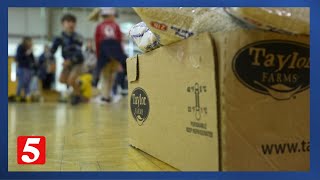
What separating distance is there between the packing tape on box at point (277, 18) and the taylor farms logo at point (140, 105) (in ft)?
1.09

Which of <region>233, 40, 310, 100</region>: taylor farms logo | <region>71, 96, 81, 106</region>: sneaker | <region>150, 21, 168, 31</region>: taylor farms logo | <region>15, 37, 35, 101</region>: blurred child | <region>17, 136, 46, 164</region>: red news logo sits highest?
<region>15, 37, 35, 101</region>: blurred child

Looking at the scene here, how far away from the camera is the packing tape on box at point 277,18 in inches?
19.2

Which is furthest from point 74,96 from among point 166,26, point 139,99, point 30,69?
point 166,26

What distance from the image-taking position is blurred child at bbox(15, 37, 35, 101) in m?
3.92

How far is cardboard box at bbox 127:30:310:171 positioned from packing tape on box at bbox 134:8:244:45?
2 cm

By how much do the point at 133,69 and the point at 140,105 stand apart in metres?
0.09

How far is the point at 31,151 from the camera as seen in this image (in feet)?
2.06

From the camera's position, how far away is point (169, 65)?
65 centimetres

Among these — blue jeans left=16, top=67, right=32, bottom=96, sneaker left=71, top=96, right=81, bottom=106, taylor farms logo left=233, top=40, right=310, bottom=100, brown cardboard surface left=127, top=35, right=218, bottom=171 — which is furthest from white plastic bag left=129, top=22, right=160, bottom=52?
blue jeans left=16, top=67, right=32, bottom=96

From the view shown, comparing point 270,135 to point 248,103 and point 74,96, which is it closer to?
point 248,103

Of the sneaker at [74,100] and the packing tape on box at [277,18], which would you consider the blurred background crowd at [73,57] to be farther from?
the packing tape on box at [277,18]

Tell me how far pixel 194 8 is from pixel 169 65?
0.12 meters

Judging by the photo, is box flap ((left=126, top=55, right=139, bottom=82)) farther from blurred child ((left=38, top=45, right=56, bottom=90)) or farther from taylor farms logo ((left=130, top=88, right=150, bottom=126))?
blurred child ((left=38, top=45, right=56, bottom=90))

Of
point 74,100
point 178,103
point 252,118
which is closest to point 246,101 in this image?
point 252,118
